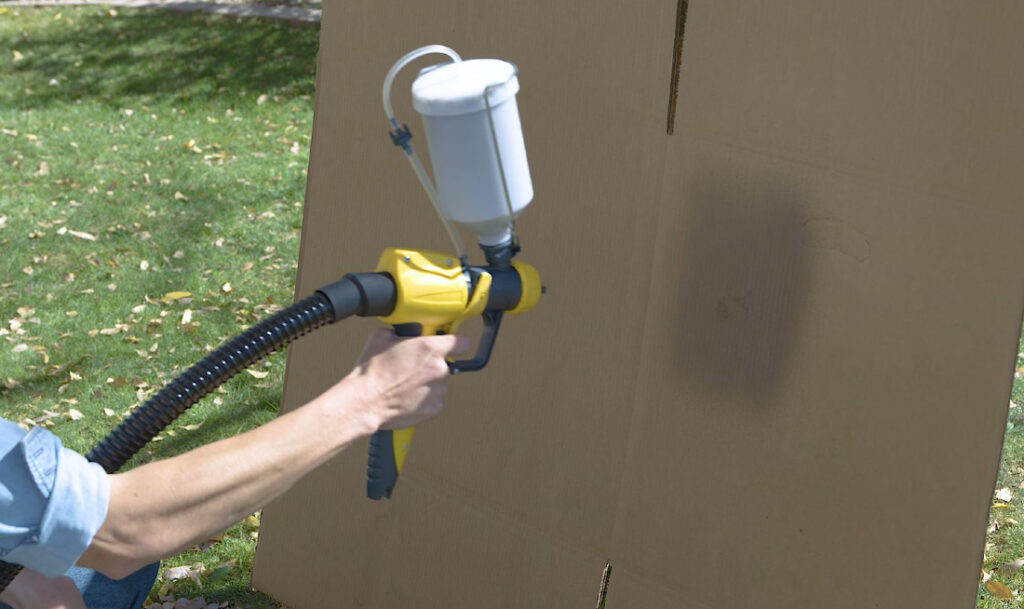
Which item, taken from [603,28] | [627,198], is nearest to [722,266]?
[627,198]

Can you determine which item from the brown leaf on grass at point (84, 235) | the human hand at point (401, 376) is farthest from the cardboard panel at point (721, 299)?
the brown leaf on grass at point (84, 235)

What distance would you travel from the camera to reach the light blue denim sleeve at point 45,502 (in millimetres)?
1524

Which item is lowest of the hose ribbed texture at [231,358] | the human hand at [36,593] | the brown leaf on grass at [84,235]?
the brown leaf on grass at [84,235]

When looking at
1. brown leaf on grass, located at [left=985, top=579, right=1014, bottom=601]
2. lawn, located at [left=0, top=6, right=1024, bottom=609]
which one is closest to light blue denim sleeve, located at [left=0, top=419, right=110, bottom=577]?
lawn, located at [left=0, top=6, right=1024, bottom=609]

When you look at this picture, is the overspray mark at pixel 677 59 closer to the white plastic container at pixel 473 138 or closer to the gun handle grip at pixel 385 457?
the white plastic container at pixel 473 138

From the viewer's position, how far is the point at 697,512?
2.29 meters

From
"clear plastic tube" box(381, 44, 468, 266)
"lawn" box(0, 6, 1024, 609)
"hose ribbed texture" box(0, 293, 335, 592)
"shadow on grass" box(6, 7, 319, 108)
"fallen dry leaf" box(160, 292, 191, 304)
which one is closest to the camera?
"hose ribbed texture" box(0, 293, 335, 592)

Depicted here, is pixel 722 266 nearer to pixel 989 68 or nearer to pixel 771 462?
pixel 771 462

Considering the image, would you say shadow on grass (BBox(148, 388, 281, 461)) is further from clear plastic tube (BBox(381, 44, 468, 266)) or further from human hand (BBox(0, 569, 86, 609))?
clear plastic tube (BBox(381, 44, 468, 266))

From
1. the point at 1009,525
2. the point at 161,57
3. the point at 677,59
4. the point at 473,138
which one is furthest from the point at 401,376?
the point at 161,57

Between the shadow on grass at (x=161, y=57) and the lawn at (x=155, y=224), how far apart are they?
0.02 meters

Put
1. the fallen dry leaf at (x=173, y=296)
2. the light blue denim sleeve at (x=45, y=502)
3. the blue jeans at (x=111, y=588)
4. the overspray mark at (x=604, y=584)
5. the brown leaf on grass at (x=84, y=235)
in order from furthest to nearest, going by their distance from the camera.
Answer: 1. the brown leaf on grass at (x=84, y=235)
2. the fallen dry leaf at (x=173, y=296)
3. the overspray mark at (x=604, y=584)
4. the blue jeans at (x=111, y=588)
5. the light blue denim sleeve at (x=45, y=502)

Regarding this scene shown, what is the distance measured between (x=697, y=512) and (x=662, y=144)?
0.75 metres

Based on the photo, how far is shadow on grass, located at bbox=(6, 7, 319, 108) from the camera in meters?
7.84
